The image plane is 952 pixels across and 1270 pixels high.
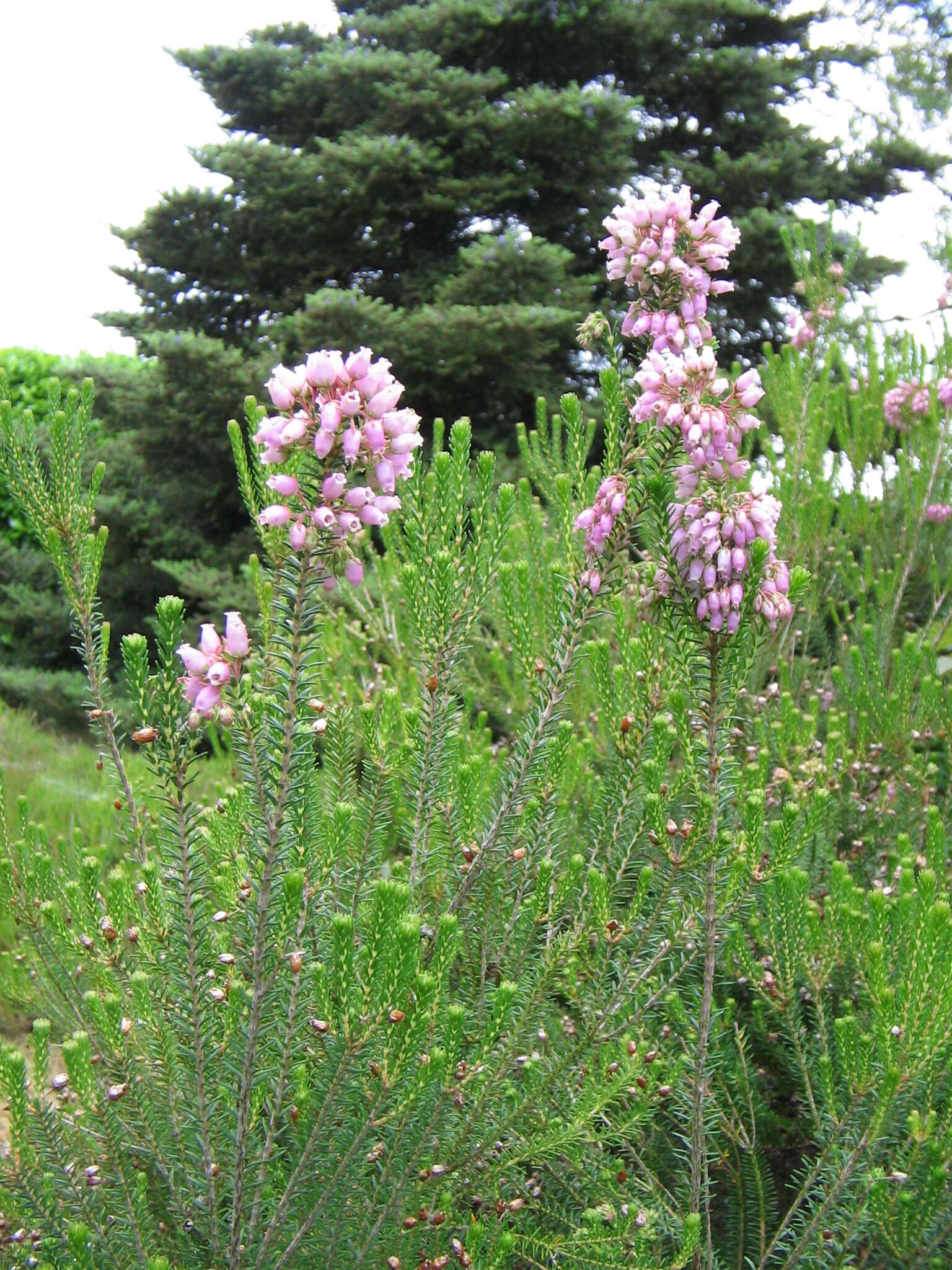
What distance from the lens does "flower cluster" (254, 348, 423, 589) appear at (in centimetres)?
130

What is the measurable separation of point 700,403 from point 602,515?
0.82ft

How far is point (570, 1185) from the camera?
205 centimetres

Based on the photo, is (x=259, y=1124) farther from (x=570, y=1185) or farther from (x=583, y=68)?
(x=583, y=68)

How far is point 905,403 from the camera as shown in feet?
16.4

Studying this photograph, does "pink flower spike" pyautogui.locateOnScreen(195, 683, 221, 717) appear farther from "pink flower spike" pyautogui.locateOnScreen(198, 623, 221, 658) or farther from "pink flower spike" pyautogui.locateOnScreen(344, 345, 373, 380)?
"pink flower spike" pyautogui.locateOnScreen(344, 345, 373, 380)

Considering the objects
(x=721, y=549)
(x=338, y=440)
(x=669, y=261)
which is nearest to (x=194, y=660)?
(x=338, y=440)

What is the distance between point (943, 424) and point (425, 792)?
3762mm

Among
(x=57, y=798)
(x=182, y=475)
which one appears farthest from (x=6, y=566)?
(x=57, y=798)

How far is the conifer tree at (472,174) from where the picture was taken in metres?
7.98

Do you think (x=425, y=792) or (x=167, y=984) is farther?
(x=167, y=984)

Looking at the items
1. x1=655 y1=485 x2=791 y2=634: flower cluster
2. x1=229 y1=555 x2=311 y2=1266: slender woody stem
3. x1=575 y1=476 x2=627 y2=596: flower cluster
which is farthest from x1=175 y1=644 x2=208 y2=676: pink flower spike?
x1=655 y1=485 x2=791 y2=634: flower cluster

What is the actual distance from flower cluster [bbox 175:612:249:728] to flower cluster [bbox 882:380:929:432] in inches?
173

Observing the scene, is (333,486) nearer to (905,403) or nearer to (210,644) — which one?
(210,644)

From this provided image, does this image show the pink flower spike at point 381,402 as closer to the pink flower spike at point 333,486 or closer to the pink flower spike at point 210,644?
the pink flower spike at point 333,486
